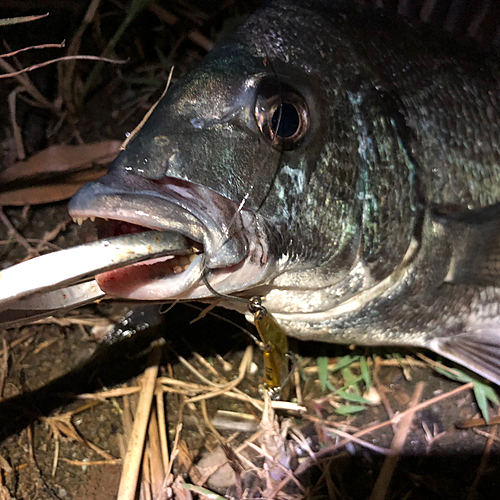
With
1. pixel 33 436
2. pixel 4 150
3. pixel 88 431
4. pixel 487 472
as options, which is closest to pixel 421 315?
pixel 487 472

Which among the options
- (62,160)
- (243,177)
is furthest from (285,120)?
(62,160)

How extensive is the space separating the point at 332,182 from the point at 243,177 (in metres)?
0.24

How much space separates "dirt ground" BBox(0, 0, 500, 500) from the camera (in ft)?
4.60

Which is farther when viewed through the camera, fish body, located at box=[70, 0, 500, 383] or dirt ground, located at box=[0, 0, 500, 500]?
dirt ground, located at box=[0, 0, 500, 500]

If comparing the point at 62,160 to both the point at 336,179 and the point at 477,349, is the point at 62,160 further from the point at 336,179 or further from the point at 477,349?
the point at 477,349

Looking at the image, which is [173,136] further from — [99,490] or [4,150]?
[4,150]

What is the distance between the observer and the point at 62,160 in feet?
6.40

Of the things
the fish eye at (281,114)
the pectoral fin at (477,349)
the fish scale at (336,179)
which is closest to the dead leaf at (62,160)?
the fish scale at (336,179)

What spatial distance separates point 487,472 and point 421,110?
1182 mm

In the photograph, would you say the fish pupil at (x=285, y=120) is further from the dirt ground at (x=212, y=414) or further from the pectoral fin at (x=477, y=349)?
the pectoral fin at (x=477, y=349)

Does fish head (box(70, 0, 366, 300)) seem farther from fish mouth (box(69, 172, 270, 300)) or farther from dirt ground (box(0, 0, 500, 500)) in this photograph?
dirt ground (box(0, 0, 500, 500))

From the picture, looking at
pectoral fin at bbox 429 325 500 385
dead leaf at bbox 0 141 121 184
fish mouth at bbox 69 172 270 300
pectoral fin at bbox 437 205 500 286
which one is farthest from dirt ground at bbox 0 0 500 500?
pectoral fin at bbox 437 205 500 286

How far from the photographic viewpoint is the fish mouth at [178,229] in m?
0.79

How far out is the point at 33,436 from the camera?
1460 mm
